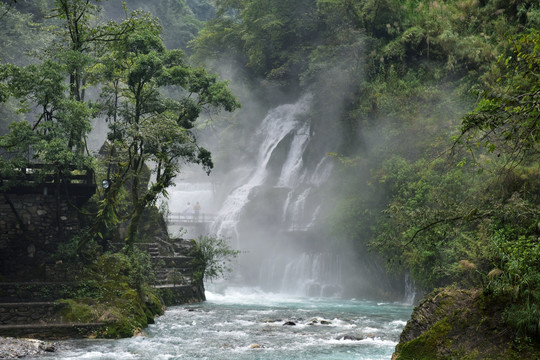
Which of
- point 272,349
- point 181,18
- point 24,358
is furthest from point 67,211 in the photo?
point 181,18

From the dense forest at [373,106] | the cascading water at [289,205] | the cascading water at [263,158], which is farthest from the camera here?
the cascading water at [263,158]

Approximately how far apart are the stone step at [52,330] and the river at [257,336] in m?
0.50

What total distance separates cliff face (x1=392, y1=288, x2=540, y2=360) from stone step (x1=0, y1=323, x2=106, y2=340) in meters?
8.33

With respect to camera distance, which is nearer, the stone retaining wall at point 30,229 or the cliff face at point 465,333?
the cliff face at point 465,333

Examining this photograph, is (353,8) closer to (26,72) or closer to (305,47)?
(305,47)

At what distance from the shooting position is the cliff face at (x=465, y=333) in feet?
20.4

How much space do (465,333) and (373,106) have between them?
74.5 feet

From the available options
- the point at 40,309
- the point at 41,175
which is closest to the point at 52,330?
the point at 40,309

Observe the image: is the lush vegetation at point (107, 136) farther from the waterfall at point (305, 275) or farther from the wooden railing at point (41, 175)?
the waterfall at point (305, 275)

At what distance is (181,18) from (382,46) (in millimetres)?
41914

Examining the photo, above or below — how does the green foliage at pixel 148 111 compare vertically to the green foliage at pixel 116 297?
Answer: above

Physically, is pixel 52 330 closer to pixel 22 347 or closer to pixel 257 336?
pixel 22 347

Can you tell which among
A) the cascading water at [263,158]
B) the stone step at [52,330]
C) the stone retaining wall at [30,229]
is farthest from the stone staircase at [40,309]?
the cascading water at [263,158]

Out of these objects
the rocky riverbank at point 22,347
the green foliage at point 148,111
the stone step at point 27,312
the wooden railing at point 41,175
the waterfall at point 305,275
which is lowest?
the rocky riverbank at point 22,347
